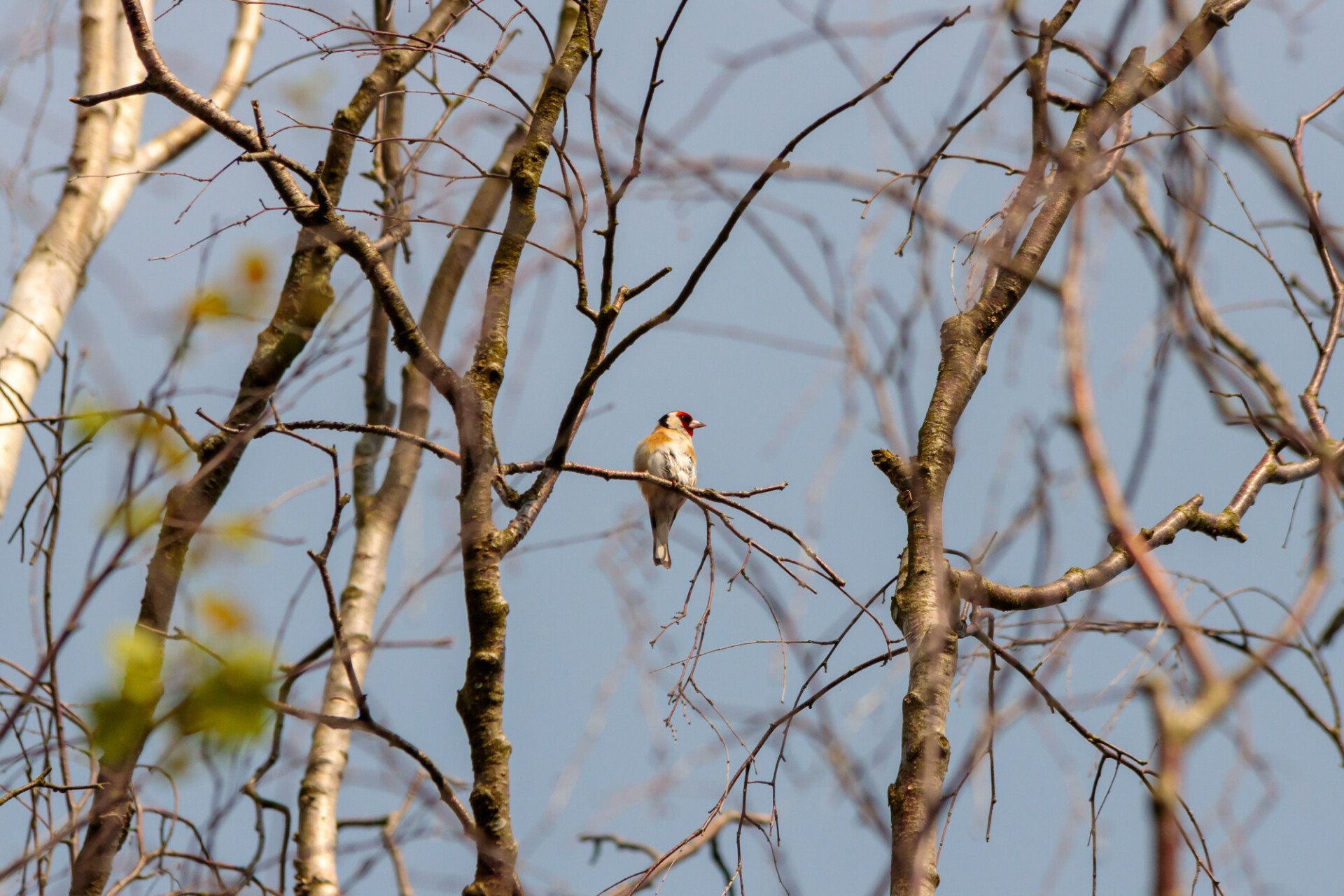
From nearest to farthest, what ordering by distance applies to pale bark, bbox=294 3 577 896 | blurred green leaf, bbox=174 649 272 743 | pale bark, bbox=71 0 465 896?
blurred green leaf, bbox=174 649 272 743 → pale bark, bbox=71 0 465 896 → pale bark, bbox=294 3 577 896

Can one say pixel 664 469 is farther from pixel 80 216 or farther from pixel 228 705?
pixel 228 705

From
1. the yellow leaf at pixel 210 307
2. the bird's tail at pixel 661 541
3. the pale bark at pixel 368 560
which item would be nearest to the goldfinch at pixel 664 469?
the bird's tail at pixel 661 541

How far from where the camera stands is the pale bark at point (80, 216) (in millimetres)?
3484

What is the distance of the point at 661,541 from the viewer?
Answer: 19.8 feet

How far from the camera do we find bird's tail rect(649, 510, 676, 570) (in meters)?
5.91

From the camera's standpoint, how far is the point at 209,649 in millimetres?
1457

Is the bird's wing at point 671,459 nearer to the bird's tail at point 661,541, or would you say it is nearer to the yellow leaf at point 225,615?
the bird's tail at point 661,541

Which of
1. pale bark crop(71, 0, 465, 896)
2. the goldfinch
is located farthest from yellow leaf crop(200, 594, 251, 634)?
the goldfinch

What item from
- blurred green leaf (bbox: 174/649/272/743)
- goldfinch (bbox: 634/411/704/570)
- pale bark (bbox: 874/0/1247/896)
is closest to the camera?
blurred green leaf (bbox: 174/649/272/743)

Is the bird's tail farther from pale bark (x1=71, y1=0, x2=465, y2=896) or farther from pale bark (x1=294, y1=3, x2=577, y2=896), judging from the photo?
pale bark (x1=71, y1=0, x2=465, y2=896)

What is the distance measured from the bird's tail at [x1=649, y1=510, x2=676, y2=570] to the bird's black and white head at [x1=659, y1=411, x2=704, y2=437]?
54.8 inches

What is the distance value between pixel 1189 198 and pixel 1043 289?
159 mm

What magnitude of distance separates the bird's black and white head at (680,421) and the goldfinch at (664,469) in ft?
2.11

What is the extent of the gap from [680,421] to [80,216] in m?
4.20
